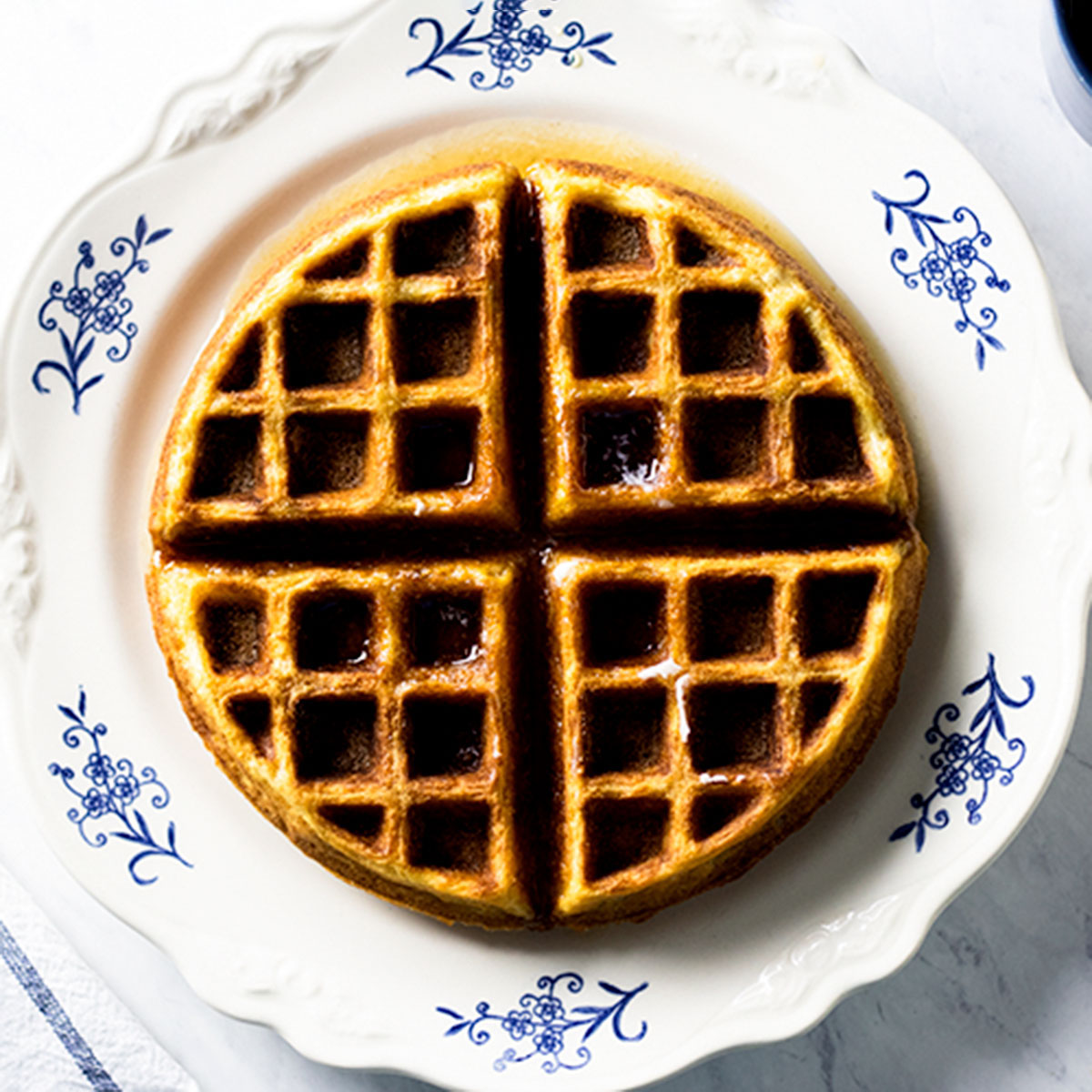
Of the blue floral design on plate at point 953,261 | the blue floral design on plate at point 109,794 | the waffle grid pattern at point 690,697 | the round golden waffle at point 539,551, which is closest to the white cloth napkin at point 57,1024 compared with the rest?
the blue floral design on plate at point 109,794

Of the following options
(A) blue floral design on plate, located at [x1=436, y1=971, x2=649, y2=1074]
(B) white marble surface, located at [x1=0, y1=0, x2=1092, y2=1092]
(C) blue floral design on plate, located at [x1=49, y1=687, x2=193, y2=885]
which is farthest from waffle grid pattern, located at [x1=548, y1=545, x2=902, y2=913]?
(C) blue floral design on plate, located at [x1=49, y1=687, x2=193, y2=885]

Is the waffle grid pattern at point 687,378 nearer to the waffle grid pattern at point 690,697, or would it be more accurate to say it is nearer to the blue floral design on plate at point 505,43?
the waffle grid pattern at point 690,697

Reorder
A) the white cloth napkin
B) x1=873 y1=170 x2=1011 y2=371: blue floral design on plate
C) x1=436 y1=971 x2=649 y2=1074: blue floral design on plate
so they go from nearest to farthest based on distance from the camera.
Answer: x1=436 y1=971 x2=649 y2=1074: blue floral design on plate
x1=873 y1=170 x2=1011 y2=371: blue floral design on plate
the white cloth napkin

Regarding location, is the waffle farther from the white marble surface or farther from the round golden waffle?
the white marble surface

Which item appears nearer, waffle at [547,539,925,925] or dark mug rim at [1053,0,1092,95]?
waffle at [547,539,925,925]

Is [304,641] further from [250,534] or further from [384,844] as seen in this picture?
[384,844]
